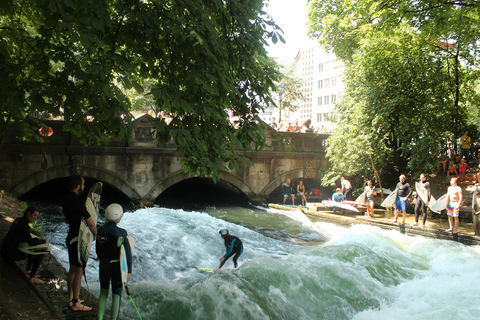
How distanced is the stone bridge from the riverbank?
19.0 ft

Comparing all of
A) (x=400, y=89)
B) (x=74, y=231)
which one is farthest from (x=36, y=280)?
(x=400, y=89)

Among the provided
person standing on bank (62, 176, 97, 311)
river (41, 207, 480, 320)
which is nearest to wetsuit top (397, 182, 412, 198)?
river (41, 207, 480, 320)

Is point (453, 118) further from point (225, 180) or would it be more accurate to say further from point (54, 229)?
point (54, 229)

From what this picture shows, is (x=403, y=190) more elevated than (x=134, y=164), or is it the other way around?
(x=134, y=164)

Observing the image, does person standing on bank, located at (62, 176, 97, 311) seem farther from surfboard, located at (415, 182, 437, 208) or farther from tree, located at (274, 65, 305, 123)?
tree, located at (274, 65, 305, 123)

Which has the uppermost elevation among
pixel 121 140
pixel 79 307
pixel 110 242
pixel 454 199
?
pixel 121 140

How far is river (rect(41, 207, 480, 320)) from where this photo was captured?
19.2 ft

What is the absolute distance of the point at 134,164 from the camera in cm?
1505

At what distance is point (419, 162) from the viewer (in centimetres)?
1467

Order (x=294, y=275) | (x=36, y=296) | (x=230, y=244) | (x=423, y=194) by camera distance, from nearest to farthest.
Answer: (x=36, y=296)
(x=294, y=275)
(x=230, y=244)
(x=423, y=194)

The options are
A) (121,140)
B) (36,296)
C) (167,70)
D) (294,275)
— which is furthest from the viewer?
(121,140)

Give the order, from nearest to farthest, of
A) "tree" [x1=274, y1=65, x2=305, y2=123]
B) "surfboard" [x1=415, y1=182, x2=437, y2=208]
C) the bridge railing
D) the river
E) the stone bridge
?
the river < "surfboard" [x1=415, y1=182, x2=437, y2=208] < the bridge railing < the stone bridge < "tree" [x1=274, y1=65, x2=305, y2=123]

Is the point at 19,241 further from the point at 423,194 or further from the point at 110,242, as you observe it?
the point at 423,194

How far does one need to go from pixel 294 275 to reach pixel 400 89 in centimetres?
1077
